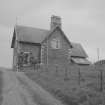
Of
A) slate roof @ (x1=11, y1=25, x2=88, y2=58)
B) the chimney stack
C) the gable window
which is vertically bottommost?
the gable window

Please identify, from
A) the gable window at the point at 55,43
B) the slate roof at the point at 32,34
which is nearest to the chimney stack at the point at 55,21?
the slate roof at the point at 32,34

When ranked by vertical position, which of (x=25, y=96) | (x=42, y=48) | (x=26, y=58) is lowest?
(x=25, y=96)

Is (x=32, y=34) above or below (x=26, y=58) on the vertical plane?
above

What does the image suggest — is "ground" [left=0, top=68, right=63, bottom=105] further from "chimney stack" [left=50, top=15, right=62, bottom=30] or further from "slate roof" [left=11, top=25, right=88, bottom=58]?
"chimney stack" [left=50, top=15, right=62, bottom=30]

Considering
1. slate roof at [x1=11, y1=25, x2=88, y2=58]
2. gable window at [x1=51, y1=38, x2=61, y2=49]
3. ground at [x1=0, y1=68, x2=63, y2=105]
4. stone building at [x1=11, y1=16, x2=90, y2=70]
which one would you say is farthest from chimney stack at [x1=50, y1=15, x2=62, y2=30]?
ground at [x1=0, y1=68, x2=63, y2=105]

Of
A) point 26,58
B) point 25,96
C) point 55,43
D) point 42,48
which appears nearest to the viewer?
point 25,96

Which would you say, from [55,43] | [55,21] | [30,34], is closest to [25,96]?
[55,43]

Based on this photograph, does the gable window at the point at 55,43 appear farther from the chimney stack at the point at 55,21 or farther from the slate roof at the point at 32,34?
the chimney stack at the point at 55,21

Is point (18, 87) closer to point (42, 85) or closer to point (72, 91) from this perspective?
point (42, 85)

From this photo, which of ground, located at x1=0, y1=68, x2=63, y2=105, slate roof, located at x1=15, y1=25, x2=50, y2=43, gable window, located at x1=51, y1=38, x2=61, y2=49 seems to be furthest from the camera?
gable window, located at x1=51, y1=38, x2=61, y2=49

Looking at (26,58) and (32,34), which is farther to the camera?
(32,34)

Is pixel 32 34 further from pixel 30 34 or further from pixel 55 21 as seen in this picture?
pixel 55 21

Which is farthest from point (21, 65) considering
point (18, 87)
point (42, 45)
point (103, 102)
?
point (103, 102)

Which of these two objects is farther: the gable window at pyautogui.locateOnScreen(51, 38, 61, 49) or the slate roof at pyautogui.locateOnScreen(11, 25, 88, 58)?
the gable window at pyautogui.locateOnScreen(51, 38, 61, 49)
